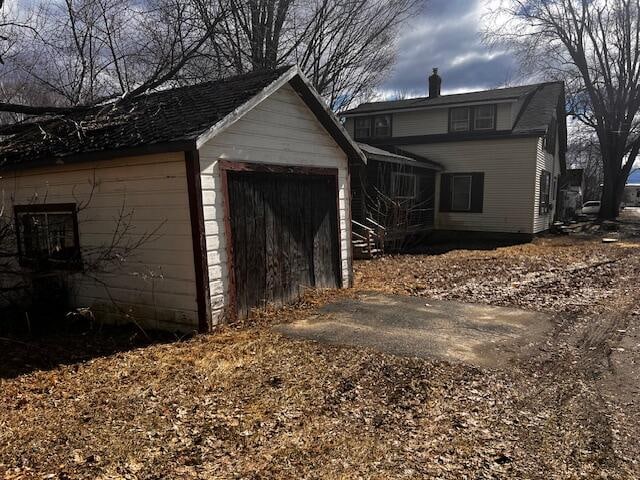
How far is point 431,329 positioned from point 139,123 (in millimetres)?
5711

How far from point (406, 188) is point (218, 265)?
13.3 meters

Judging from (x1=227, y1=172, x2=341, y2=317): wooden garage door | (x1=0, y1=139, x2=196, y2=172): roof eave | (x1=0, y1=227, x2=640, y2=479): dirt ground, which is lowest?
(x1=0, y1=227, x2=640, y2=479): dirt ground

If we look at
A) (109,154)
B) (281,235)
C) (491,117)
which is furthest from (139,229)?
(491,117)

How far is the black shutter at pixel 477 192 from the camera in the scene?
1984cm

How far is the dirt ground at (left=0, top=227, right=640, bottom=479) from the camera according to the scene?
3.41 m

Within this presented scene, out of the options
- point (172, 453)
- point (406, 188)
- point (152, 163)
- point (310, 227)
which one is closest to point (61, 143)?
point (152, 163)

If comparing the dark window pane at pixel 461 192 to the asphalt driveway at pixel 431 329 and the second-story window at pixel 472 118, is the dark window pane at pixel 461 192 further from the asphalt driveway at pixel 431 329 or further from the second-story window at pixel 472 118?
the asphalt driveway at pixel 431 329

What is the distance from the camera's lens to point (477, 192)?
1995 cm

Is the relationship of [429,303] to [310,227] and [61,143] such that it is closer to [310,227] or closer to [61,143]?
[310,227]

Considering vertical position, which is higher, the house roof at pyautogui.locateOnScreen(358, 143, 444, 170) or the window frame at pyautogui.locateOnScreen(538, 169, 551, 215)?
the house roof at pyautogui.locateOnScreen(358, 143, 444, 170)

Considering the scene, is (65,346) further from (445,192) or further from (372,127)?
(372,127)

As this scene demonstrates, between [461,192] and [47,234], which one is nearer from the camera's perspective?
[47,234]

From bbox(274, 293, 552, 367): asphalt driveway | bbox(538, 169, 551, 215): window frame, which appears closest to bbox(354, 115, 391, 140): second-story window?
bbox(538, 169, 551, 215): window frame

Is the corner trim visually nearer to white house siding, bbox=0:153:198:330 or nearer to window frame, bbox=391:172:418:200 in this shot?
white house siding, bbox=0:153:198:330
